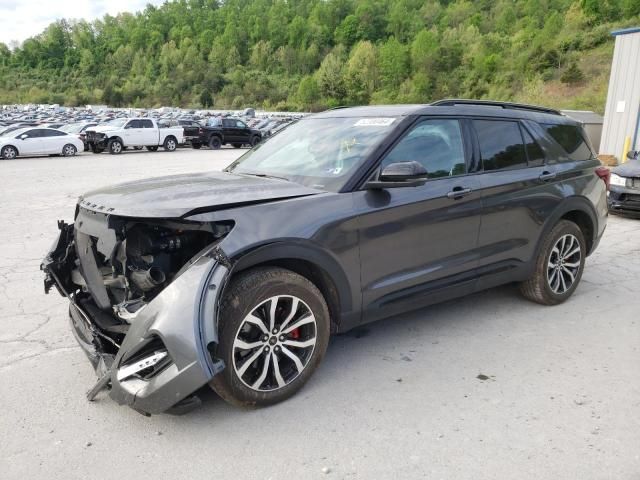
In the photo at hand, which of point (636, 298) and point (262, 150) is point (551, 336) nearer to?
point (636, 298)

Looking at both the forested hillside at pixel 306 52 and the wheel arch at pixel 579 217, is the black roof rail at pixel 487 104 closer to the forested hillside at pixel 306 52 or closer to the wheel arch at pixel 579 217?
the wheel arch at pixel 579 217

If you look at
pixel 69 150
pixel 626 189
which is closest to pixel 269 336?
pixel 626 189

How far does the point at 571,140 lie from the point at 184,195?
373 centimetres

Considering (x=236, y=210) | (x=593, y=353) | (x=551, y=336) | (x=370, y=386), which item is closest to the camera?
(x=236, y=210)

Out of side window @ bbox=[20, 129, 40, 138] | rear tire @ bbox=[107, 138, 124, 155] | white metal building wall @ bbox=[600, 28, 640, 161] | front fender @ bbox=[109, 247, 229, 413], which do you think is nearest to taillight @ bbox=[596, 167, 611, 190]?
front fender @ bbox=[109, 247, 229, 413]

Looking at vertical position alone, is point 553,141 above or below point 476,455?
above

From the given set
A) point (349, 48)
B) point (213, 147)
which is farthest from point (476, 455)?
point (349, 48)

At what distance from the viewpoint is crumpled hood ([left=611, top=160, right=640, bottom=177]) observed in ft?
28.1

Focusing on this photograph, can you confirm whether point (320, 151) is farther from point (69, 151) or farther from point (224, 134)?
point (224, 134)

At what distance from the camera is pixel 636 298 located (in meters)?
5.04

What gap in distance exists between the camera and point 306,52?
5635 inches

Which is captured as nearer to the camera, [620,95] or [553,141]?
[553,141]

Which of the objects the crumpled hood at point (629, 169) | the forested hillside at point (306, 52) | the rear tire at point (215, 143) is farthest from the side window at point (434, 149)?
the forested hillside at point (306, 52)

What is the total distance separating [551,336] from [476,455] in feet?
6.03
